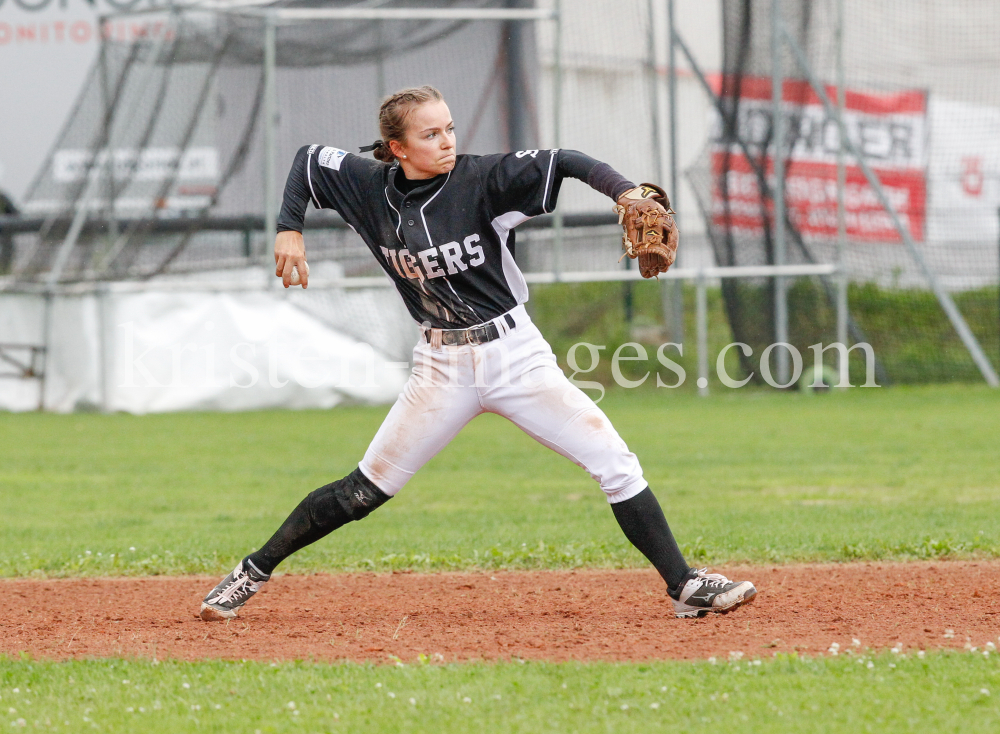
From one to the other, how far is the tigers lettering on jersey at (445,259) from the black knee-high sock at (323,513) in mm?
828

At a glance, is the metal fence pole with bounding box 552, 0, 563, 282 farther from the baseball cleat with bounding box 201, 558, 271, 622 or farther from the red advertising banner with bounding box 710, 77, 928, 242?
the baseball cleat with bounding box 201, 558, 271, 622

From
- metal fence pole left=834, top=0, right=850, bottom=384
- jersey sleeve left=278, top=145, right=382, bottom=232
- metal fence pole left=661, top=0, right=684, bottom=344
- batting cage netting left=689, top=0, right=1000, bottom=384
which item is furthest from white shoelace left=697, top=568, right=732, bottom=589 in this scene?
metal fence pole left=661, top=0, right=684, bottom=344

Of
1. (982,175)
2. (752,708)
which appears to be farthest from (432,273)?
(982,175)

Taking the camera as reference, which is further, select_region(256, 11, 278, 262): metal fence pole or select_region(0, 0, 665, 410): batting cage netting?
select_region(0, 0, 665, 410): batting cage netting

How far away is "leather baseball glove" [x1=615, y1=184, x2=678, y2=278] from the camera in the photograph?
4.14 metres

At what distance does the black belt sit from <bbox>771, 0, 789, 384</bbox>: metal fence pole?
1087 centimetres

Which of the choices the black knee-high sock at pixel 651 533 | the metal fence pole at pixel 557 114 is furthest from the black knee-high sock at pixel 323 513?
the metal fence pole at pixel 557 114

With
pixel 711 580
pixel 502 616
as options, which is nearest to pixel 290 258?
pixel 502 616

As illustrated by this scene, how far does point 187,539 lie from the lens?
23.2 feet

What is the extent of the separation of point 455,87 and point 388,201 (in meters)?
11.6

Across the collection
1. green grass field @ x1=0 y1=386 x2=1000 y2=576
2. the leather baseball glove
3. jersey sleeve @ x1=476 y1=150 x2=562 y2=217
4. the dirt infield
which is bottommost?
green grass field @ x1=0 y1=386 x2=1000 y2=576

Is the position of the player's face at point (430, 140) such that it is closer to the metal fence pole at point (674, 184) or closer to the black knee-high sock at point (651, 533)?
the black knee-high sock at point (651, 533)

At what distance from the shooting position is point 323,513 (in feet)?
15.8

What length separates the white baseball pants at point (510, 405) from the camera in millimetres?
4543
